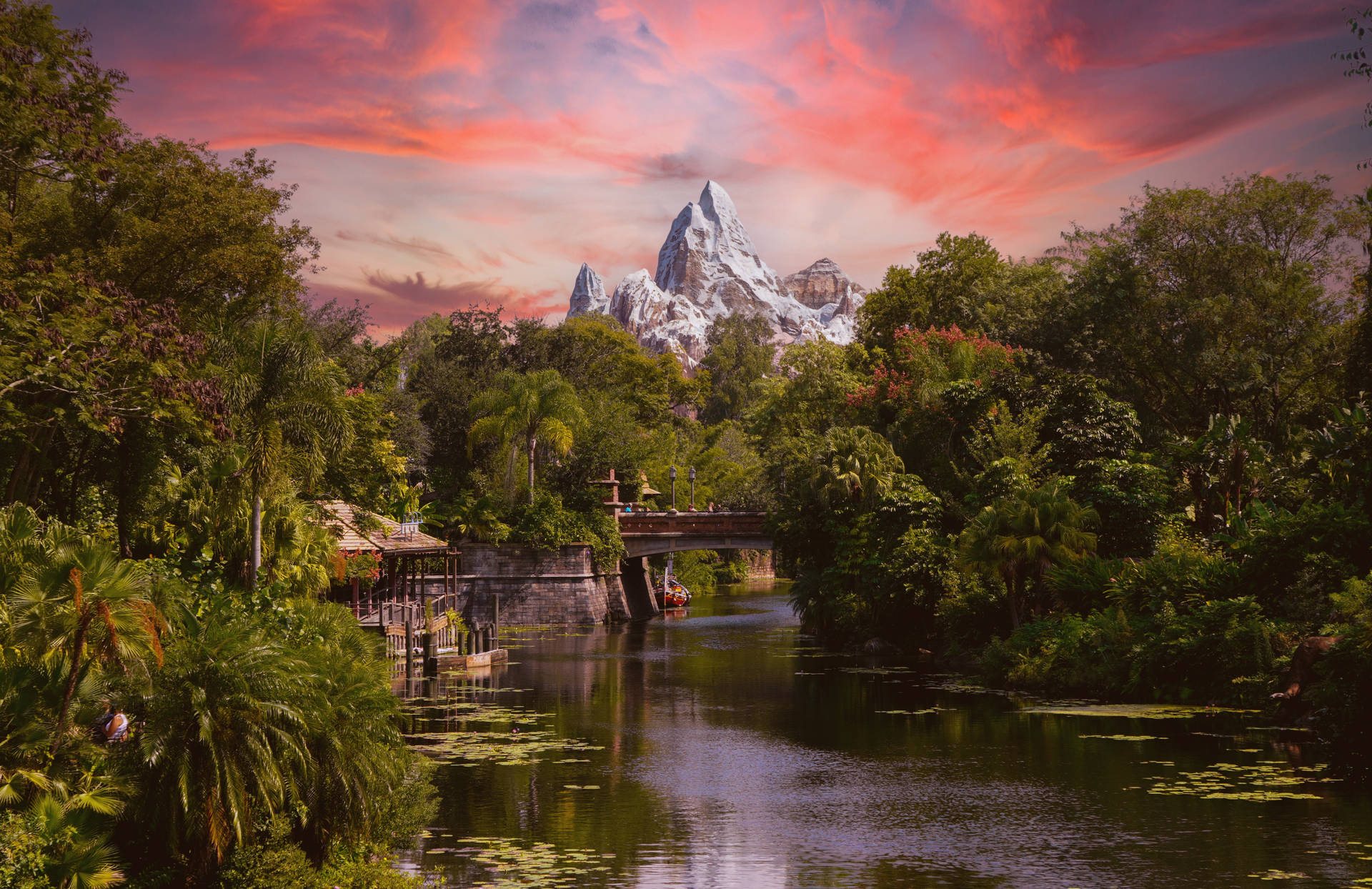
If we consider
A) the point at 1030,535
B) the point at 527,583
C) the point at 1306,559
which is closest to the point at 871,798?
the point at 1306,559

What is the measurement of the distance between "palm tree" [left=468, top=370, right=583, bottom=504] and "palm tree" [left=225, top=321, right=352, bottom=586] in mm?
29038

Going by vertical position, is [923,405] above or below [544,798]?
above

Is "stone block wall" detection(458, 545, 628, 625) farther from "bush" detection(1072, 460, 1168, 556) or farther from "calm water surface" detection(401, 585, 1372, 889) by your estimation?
"bush" detection(1072, 460, 1168, 556)

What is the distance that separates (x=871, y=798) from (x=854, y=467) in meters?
27.2

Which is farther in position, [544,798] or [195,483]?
[195,483]

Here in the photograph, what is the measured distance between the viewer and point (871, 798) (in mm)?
18531

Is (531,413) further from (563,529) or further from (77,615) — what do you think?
(77,615)

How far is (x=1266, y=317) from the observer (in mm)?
43719

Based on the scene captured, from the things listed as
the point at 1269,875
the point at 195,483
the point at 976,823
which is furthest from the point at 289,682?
the point at 195,483

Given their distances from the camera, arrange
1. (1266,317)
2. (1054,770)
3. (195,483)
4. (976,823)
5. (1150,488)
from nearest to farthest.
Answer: (976,823), (1054,770), (195,483), (1150,488), (1266,317)

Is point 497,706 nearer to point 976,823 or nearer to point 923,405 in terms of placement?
point 976,823

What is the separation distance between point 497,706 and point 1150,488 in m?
21.5

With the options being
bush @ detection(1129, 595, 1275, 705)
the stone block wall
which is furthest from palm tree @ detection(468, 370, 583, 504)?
bush @ detection(1129, 595, 1275, 705)

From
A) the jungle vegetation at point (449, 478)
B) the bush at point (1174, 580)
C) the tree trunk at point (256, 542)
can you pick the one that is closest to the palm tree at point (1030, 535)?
the jungle vegetation at point (449, 478)
